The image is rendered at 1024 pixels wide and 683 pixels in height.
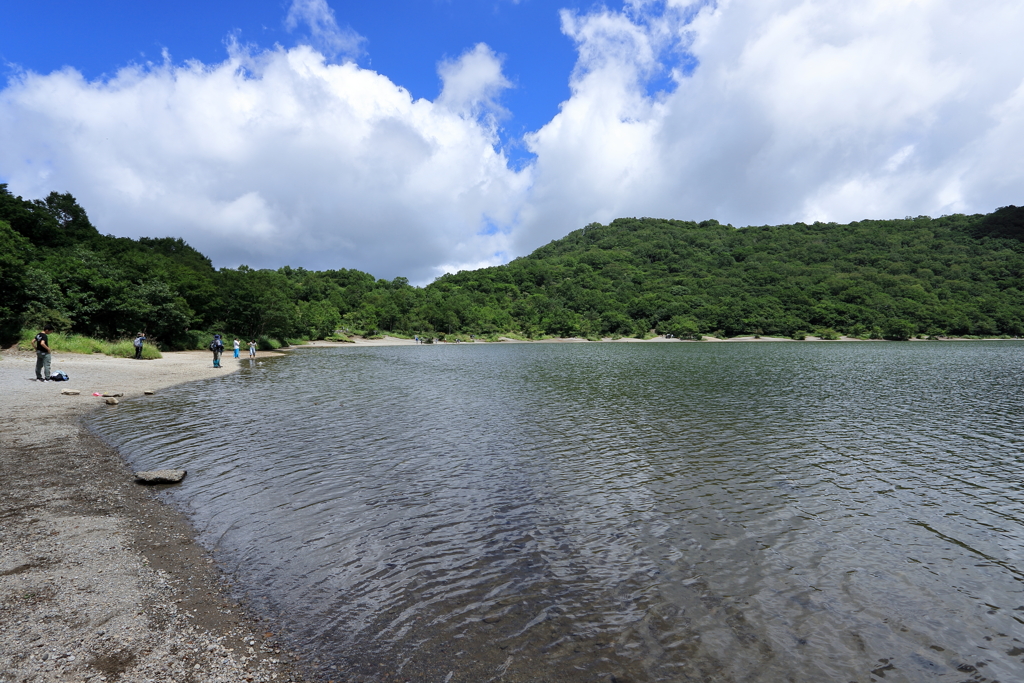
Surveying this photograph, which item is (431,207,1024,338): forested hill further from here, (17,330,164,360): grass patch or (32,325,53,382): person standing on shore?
(32,325,53,382): person standing on shore

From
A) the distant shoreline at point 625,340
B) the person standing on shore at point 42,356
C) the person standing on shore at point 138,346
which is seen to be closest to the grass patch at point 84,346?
the person standing on shore at point 138,346

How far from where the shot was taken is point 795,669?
6.51m

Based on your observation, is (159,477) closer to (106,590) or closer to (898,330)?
(106,590)

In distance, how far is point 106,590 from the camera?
7.56m

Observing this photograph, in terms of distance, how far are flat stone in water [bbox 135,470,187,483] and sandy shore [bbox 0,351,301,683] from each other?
1.06 feet

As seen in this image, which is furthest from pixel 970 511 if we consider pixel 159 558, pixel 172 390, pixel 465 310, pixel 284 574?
pixel 465 310

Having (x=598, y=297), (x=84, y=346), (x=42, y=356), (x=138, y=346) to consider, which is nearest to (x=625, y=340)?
(x=598, y=297)

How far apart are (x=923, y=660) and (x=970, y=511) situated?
7768mm

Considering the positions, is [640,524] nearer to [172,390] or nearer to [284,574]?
[284,574]

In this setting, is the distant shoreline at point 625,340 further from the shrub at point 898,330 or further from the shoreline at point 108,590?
the shoreline at point 108,590

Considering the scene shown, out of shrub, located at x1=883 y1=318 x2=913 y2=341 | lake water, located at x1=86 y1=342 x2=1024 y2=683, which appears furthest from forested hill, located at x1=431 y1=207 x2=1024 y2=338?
lake water, located at x1=86 y1=342 x2=1024 y2=683

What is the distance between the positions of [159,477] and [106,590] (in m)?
6.50

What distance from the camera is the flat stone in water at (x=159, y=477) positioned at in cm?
1323

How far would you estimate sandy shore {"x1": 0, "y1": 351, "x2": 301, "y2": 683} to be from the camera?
5.86 meters
